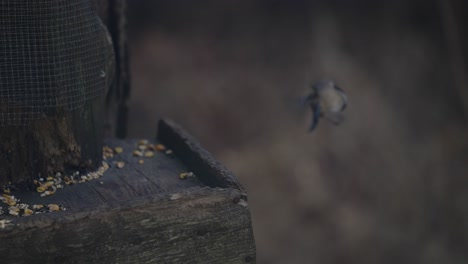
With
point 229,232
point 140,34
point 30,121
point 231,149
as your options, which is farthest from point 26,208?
point 231,149

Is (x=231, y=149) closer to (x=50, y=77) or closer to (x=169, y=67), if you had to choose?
(x=169, y=67)

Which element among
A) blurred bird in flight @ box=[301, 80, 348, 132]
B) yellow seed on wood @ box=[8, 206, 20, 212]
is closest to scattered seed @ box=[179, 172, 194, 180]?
yellow seed on wood @ box=[8, 206, 20, 212]

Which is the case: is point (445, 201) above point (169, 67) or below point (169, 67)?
below

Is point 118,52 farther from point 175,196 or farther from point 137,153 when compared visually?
point 175,196

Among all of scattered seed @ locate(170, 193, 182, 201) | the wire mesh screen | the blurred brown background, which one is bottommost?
the blurred brown background

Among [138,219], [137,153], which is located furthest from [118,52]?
[138,219]

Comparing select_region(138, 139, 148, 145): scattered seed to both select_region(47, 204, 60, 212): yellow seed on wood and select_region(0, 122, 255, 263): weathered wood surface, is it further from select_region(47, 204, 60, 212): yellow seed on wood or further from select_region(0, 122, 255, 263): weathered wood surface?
select_region(47, 204, 60, 212): yellow seed on wood

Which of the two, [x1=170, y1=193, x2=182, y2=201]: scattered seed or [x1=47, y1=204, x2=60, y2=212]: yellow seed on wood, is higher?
[x1=170, y1=193, x2=182, y2=201]: scattered seed
